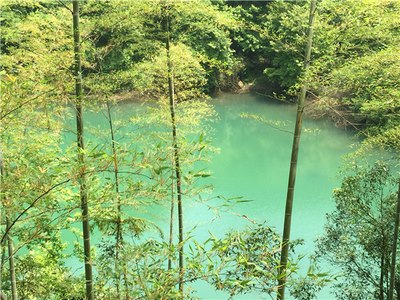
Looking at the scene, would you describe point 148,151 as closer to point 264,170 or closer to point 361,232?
point 361,232

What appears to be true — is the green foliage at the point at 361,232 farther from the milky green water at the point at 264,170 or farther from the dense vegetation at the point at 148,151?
the milky green water at the point at 264,170

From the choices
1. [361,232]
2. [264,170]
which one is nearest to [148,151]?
[361,232]

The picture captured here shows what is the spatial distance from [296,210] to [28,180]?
6.65 meters

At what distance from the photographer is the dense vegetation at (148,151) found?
158cm

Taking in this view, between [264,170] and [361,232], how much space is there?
6.02 m

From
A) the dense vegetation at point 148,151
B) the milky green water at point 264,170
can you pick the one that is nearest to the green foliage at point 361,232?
the dense vegetation at point 148,151

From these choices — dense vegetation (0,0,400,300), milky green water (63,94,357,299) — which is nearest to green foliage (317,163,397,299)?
dense vegetation (0,0,400,300)

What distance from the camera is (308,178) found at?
370 inches

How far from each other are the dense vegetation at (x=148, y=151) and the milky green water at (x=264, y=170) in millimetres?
831

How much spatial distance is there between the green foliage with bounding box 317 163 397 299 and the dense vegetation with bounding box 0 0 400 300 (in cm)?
1

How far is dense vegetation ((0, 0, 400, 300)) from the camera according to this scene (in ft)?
5.19

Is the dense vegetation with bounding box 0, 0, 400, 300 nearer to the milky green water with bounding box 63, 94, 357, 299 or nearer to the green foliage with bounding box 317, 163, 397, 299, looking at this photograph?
the green foliage with bounding box 317, 163, 397, 299

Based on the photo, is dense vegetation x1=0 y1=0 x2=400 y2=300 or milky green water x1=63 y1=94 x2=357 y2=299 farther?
milky green water x1=63 y1=94 x2=357 y2=299

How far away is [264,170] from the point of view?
33.0ft
